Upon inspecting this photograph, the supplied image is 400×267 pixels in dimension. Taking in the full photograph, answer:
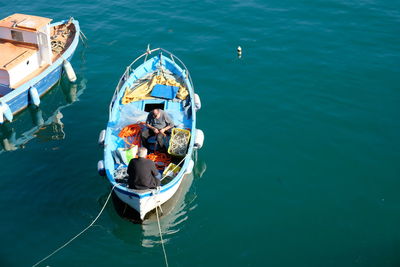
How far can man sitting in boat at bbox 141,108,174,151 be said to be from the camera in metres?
16.5

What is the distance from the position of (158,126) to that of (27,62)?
355 inches

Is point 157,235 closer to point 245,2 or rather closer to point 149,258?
point 149,258

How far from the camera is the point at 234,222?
51.3 feet

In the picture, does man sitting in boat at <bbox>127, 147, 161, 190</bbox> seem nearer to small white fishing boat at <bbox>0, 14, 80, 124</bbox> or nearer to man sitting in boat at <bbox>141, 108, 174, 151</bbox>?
man sitting in boat at <bbox>141, 108, 174, 151</bbox>

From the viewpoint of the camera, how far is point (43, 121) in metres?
20.9

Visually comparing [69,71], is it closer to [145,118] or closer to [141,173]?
[145,118]

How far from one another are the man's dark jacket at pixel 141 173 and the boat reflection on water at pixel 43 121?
258 inches

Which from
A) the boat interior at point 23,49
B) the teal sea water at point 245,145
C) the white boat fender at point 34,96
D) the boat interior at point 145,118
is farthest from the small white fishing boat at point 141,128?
the boat interior at point 23,49

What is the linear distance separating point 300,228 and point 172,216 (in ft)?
14.1

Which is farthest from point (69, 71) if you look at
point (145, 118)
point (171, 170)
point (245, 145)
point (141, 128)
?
point (171, 170)

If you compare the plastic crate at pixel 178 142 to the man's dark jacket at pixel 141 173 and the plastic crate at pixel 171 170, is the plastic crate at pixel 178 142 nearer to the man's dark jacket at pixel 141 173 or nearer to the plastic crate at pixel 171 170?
the plastic crate at pixel 171 170

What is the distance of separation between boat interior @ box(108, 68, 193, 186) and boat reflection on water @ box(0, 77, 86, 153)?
352cm

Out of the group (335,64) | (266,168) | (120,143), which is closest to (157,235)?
(120,143)

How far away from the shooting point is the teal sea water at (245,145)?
48.8 ft
